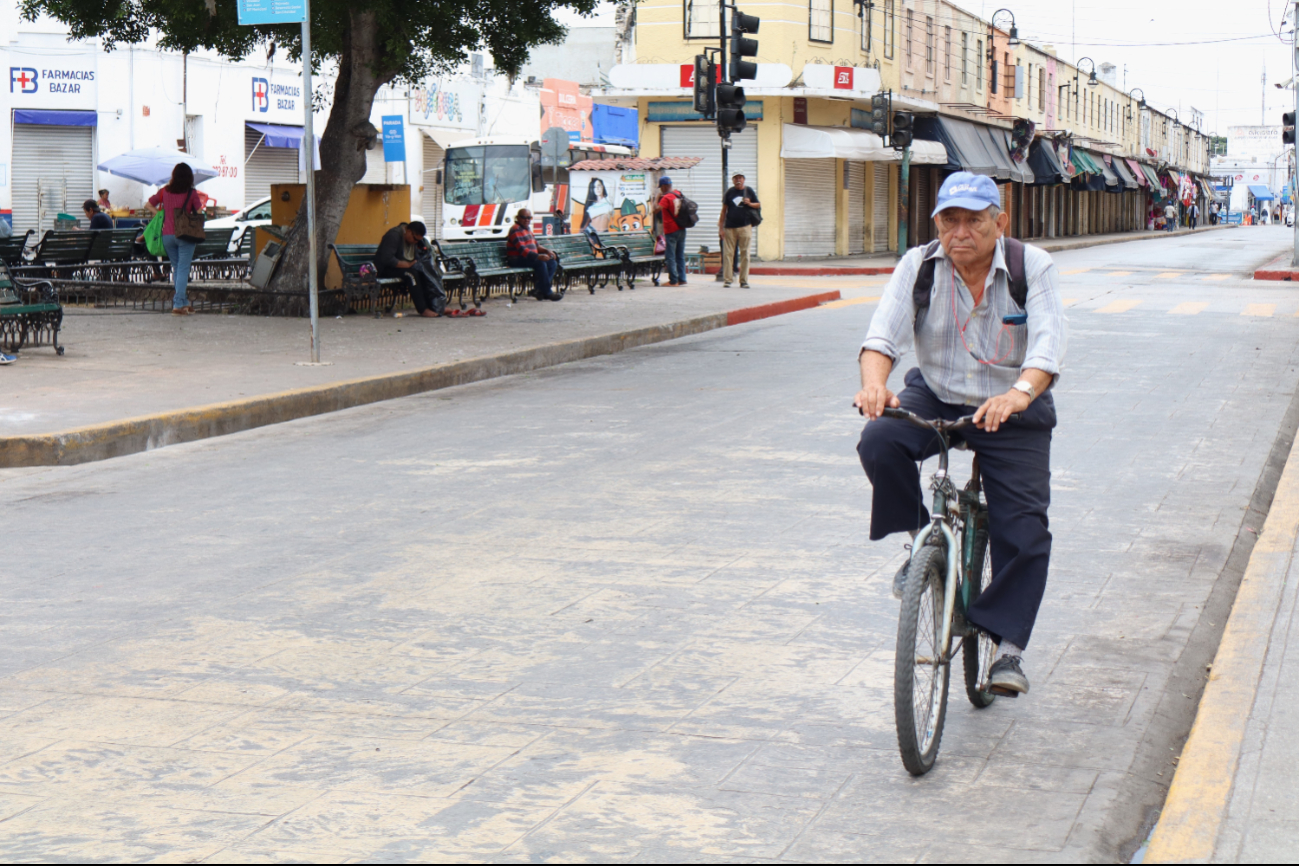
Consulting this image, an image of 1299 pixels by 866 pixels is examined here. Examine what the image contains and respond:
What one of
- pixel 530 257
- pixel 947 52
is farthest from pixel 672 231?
pixel 947 52

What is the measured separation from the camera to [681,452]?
9.84 metres

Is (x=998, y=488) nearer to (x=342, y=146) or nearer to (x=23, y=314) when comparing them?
(x=23, y=314)

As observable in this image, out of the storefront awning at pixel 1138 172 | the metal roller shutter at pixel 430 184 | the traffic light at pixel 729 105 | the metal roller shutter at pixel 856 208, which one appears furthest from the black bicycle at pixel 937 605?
the storefront awning at pixel 1138 172

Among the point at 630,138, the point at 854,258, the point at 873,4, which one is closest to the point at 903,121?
the point at 854,258

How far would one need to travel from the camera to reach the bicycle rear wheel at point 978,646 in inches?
182

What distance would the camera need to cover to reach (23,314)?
13.8 metres

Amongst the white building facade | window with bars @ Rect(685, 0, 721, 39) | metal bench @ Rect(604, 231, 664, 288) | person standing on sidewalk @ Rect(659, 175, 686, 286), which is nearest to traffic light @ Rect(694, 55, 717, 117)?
person standing on sidewalk @ Rect(659, 175, 686, 286)

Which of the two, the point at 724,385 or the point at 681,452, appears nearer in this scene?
the point at 681,452

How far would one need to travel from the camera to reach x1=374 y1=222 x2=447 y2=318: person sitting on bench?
61.0ft

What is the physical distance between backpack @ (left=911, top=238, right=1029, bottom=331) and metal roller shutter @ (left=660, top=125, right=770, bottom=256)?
1348 inches

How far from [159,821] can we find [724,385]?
9700mm

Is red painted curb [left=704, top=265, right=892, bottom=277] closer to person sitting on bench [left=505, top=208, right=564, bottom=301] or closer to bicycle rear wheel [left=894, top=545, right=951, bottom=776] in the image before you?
person sitting on bench [left=505, top=208, right=564, bottom=301]

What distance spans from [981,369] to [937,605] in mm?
703

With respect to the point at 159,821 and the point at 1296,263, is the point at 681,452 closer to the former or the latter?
the point at 159,821
